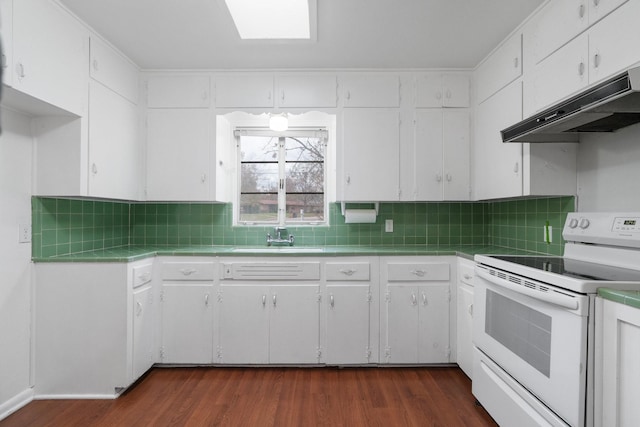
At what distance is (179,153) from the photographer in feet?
9.87

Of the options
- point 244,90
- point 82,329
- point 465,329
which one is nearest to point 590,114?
point 465,329

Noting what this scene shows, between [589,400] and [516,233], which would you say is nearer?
[589,400]

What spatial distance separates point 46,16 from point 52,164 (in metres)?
0.87

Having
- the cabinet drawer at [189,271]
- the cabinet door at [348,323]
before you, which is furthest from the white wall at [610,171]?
the cabinet drawer at [189,271]

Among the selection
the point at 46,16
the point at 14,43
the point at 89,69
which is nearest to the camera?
the point at 14,43

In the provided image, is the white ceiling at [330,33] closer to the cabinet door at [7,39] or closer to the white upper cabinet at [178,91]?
the white upper cabinet at [178,91]

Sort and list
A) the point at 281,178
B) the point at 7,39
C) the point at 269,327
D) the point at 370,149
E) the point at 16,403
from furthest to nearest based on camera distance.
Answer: the point at 281,178, the point at 370,149, the point at 269,327, the point at 16,403, the point at 7,39

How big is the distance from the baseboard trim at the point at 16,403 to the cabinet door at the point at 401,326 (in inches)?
92.9

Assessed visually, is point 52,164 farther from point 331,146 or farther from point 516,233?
point 516,233

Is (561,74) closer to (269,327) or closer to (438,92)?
(438,92)

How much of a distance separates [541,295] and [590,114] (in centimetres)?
89

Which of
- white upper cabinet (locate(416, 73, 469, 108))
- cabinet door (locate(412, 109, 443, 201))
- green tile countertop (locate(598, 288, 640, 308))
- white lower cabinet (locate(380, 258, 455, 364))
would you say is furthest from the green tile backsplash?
green tile countertop (locate(598, 288, 640, 308))

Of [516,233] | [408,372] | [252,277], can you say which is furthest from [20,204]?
[516,233]

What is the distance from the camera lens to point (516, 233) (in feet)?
9.53
